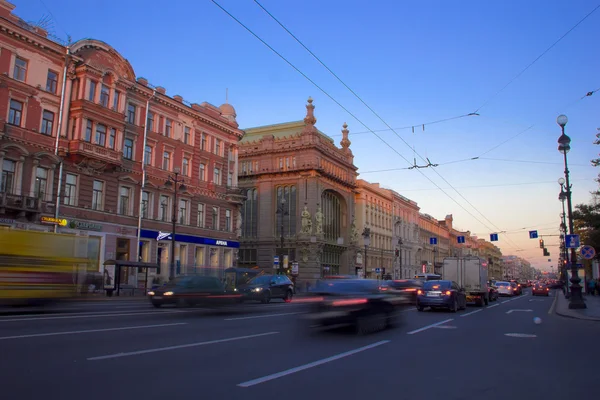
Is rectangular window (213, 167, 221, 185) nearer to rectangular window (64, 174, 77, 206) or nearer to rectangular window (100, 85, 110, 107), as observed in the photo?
rectangular window (100, 85, 110, 107)

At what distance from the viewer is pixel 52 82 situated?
32.2 meters

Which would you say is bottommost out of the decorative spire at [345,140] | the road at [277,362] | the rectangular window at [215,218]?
the road at [277,362]

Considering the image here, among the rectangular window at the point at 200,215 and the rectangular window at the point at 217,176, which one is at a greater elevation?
the rectangular window at the point at 217,176

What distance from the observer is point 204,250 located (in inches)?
1751

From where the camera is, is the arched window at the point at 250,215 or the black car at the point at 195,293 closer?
the black car at the point at 195,293

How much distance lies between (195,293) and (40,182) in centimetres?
1707

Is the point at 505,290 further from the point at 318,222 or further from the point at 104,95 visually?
the point at 104,95

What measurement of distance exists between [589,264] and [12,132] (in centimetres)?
7999

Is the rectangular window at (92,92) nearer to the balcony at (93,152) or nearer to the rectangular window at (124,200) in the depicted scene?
the balcony at (93,152)

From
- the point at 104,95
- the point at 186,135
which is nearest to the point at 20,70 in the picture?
the point at 104,95

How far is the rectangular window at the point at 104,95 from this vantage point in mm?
35125

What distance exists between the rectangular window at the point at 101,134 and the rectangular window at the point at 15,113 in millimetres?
5289

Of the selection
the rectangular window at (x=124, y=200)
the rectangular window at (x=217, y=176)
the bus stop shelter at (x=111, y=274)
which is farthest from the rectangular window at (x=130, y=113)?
the bus stop shelter at (x=111, y=274)

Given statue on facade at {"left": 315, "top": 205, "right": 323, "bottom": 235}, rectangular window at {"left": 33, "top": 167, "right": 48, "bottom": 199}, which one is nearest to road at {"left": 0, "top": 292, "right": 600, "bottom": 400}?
rectangular window at {"left": 33, "top": 167, "right": 48, "bottom": 199}
